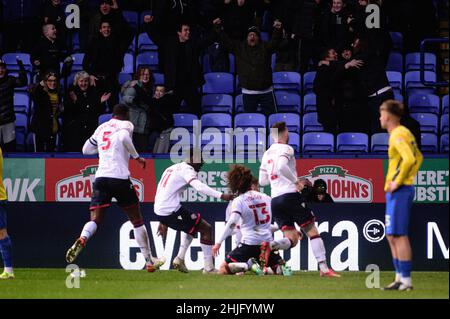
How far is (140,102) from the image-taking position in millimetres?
19422

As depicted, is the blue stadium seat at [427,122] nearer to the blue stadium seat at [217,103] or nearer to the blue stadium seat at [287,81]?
the blue stadium seat at [287,81]

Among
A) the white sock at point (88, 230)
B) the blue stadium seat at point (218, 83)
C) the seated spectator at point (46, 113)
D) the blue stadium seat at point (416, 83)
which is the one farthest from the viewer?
the blue stadium seat at point (218, 83)

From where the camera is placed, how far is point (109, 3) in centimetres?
2130

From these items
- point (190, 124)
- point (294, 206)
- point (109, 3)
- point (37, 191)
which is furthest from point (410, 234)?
point (109, 3)

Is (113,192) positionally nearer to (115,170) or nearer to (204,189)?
(115,170)

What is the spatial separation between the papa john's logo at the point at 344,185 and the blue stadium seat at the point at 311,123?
6.79ft

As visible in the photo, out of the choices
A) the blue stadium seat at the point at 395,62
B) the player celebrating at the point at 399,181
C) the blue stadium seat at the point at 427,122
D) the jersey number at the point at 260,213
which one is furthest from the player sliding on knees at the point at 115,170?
the blue stadium seat at the point at 395,62

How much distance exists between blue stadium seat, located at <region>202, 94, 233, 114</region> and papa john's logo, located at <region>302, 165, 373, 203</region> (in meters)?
3.27

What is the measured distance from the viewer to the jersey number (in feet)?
51.1

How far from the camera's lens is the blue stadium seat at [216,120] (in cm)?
2022

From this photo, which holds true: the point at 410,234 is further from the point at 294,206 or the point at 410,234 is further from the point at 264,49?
the point at 264,49

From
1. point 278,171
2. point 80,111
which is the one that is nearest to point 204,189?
point 278,171

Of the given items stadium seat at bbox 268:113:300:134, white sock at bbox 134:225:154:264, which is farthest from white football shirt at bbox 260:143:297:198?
stadium seat at bbox 268:113:300:134

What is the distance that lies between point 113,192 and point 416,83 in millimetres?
7637
